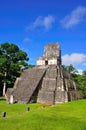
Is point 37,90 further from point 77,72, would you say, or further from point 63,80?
point 77,72

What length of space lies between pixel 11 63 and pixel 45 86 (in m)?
18.3

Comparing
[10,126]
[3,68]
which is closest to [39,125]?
[10,126]

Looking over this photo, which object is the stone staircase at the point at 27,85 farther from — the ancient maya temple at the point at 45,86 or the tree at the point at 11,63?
the tree at the point at 11,63

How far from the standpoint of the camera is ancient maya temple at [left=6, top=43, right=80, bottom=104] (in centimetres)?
5334

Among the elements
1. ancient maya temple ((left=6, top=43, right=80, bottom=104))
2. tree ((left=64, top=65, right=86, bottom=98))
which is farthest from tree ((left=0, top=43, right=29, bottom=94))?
tree ((left=64, top=65, right=86, bottom=98))

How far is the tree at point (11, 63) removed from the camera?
70975 mm

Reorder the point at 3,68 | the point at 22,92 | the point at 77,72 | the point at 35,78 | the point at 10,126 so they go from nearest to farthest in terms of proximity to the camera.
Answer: the point at 10,126 < the point at 22,92 < the point at 35,78 < the point at 3,68 < the point at 77,72

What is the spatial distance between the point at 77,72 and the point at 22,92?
3229 cm

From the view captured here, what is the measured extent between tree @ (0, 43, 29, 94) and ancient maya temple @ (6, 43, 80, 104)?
8.60 meters

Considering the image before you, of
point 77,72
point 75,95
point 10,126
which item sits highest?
point 77,72

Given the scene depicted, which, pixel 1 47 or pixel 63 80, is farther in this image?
pixel 1 47

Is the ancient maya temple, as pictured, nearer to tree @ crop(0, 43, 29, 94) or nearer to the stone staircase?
the stone staircase

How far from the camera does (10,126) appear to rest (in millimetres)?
21156

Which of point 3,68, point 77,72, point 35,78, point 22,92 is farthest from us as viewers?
point 77,72
